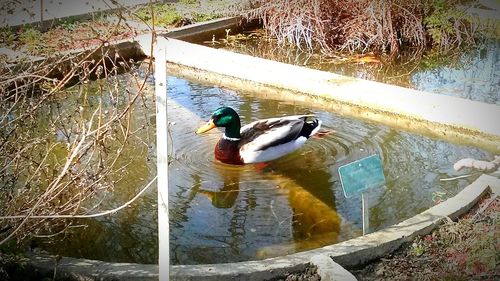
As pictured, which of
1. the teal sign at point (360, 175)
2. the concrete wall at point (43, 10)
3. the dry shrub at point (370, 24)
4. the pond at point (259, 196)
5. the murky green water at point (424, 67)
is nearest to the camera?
the teal sign at point (360, 175)

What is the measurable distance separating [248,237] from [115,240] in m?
0.88

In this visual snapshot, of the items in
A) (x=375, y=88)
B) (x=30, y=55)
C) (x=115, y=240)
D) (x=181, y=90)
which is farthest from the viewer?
(x=30, y=55)

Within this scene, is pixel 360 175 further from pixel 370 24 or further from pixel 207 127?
pixel 370 24

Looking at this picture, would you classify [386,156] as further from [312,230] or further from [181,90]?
[181,90]

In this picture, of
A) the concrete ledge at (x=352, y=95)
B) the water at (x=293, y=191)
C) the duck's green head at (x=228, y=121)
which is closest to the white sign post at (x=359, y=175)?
the water at (x=293, y=191)

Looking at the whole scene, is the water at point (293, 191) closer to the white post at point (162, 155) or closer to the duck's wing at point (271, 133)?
the duck's wing at point (271, 133)

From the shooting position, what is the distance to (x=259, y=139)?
5652 millimetres

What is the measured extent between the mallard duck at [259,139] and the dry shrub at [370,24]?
3.71m

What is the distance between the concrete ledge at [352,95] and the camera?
618 centimetres

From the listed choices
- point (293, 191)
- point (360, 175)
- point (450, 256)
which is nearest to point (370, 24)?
point (293, 191)

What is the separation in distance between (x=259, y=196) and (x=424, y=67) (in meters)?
4.47

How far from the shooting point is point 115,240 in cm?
442

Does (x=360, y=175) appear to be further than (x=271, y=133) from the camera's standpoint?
No

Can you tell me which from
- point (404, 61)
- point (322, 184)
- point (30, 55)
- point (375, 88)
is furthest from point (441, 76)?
point (30, 55)
